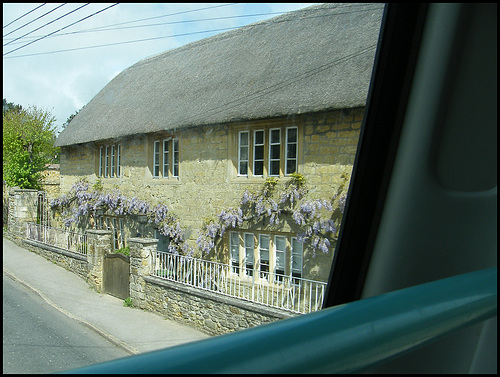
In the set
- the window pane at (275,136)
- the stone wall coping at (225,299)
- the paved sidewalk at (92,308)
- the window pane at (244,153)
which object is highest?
the window pane at (275,136)

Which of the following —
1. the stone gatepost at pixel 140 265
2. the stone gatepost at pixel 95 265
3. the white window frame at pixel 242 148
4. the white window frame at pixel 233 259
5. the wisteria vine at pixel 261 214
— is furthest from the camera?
the white window frame at pixel 233 259

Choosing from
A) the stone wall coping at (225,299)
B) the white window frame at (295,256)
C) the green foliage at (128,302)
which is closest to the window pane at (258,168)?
the white window frame at (295,256)

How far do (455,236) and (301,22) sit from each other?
103 inches

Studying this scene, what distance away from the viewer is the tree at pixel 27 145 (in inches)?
36.2

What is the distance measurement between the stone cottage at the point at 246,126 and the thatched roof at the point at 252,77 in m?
0.01

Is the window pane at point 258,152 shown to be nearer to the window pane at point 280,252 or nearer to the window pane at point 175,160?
the window pane at point 175,160

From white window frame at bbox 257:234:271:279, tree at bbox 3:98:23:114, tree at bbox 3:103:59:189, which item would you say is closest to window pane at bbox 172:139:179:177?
white window frame at bbox 257:234:271:279

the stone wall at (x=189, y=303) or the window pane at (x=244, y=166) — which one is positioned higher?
the window pane at (x=244, y=166)

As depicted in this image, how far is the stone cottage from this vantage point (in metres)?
3.19

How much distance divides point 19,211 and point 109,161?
1.84 metres

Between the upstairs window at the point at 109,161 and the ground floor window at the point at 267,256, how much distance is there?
5.65 ft

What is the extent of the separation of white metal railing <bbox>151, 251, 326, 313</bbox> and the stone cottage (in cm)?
11

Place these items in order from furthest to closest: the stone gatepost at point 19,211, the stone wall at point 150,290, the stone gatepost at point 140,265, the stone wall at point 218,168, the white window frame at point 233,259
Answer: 1. the white window frame at point 233,259
2. the stone wall at point 218,168
3. the stone gatepost at point 140,265
4. the stone wall at point 150,290
5. the stone gatepost at point 19,211

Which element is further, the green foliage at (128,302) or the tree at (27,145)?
the green foliage at (128,302)
